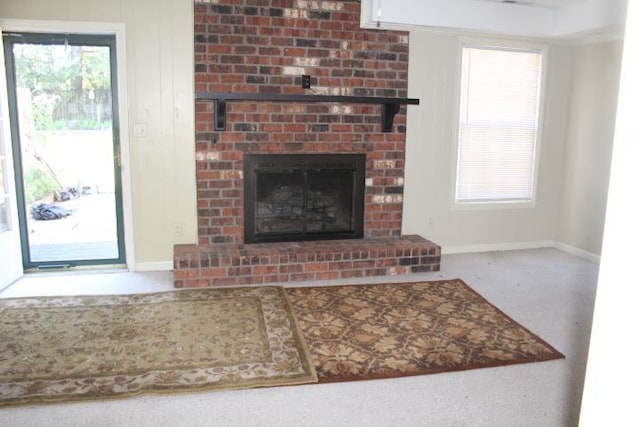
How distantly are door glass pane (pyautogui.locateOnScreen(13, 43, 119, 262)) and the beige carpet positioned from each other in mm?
1138

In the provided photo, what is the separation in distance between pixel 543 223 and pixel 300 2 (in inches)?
130

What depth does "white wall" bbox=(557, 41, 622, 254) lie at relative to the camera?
474 centimetres

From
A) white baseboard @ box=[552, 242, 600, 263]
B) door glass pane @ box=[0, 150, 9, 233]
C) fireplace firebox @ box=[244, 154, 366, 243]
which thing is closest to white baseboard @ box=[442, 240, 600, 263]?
white baseboard @ box=[552, 242, 600, 263]

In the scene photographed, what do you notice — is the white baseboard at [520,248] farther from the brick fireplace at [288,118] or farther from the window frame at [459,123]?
the brick fireplace at [288,118]

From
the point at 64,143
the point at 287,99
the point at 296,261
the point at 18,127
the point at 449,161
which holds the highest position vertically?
the point at 287,99

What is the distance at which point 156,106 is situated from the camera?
4.16 meters

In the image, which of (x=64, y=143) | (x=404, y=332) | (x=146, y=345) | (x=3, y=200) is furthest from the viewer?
(x=64, y=143)

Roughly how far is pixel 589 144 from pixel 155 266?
4.25m

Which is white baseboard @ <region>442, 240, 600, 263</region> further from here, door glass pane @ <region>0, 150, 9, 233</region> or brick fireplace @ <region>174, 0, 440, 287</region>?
door glass pane @ <region>0, 150, 9, 233</region>

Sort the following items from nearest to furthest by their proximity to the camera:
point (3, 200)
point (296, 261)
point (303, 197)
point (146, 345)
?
1. point (146, 345)
2. point (3, 200)
3. point (296, 261)
4. point (303, 197)

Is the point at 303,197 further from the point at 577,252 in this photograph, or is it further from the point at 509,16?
the point at 577,252

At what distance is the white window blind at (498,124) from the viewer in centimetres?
488

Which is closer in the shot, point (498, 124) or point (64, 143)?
point (64, 143)

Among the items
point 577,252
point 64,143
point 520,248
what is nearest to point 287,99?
point 64,143
